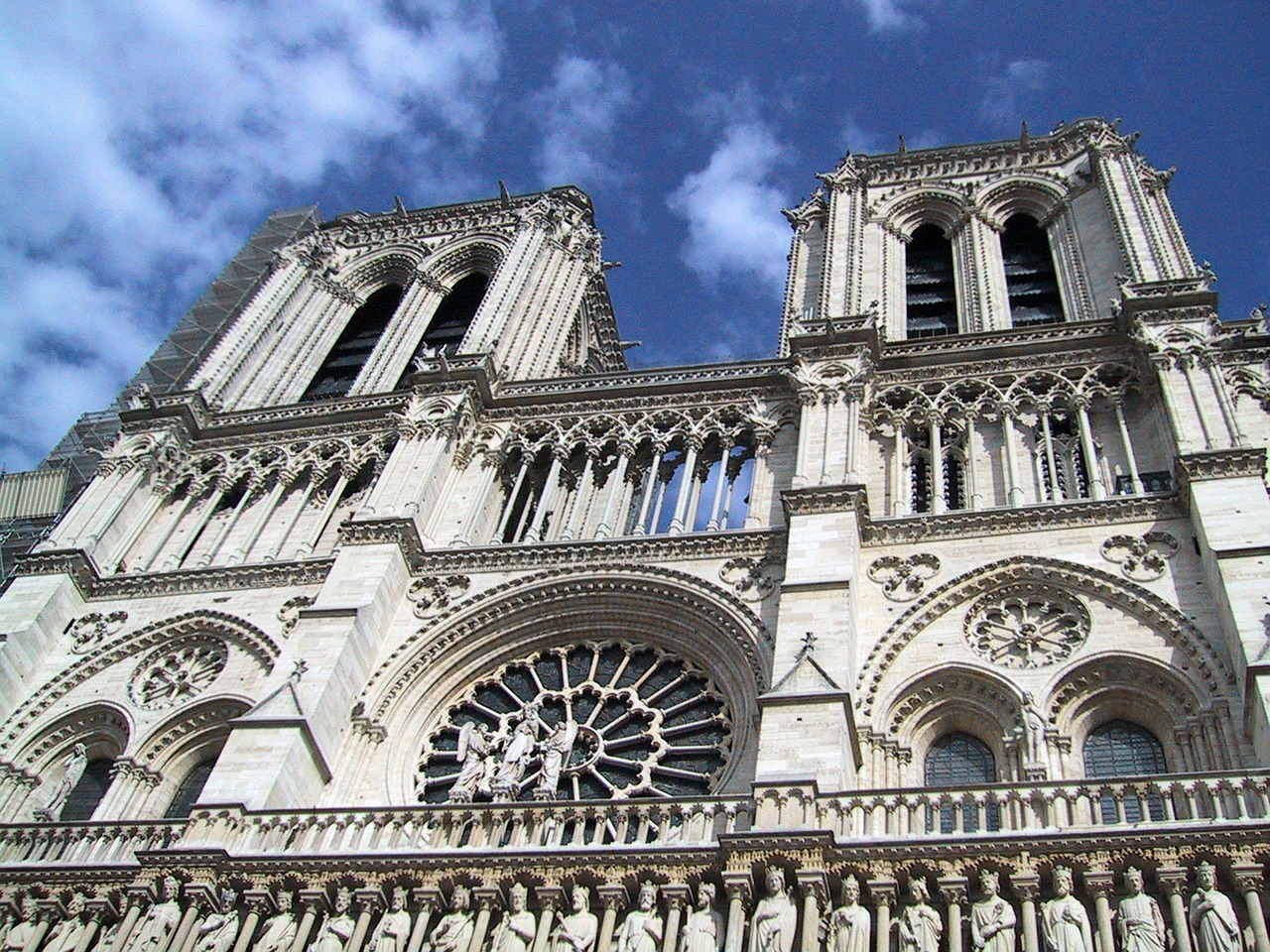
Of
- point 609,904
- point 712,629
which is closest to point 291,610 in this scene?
point 712,629

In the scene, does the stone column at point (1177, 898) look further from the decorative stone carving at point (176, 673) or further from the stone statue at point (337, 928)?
the decorative stone carving at point (176, 673)

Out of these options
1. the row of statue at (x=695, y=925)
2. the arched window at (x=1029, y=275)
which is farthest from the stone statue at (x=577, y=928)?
the arched window at (x=1029, y=275)

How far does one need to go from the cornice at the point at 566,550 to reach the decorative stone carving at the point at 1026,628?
8.74 feet

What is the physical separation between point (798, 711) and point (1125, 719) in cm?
367

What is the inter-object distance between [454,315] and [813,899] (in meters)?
18.6

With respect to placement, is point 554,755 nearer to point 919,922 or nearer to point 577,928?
point 577,928

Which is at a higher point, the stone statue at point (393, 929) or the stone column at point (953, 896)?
the stone column at point (953, 896)

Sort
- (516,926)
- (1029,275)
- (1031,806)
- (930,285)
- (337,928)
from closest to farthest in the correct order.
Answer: (516,926) → (1031,806) → (337,928) → (1029,275) → (930,285)

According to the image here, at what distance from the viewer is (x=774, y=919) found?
38.0ft

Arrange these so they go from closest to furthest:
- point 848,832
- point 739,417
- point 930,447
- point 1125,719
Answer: point 848,832 < point 1125,719 < point 930,447 < point 739,417

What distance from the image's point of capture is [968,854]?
38.3 ft

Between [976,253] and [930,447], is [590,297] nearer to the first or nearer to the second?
[976,253]

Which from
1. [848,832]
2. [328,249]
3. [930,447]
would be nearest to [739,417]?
[930,447]

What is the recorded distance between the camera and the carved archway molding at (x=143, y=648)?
59.2 feet
